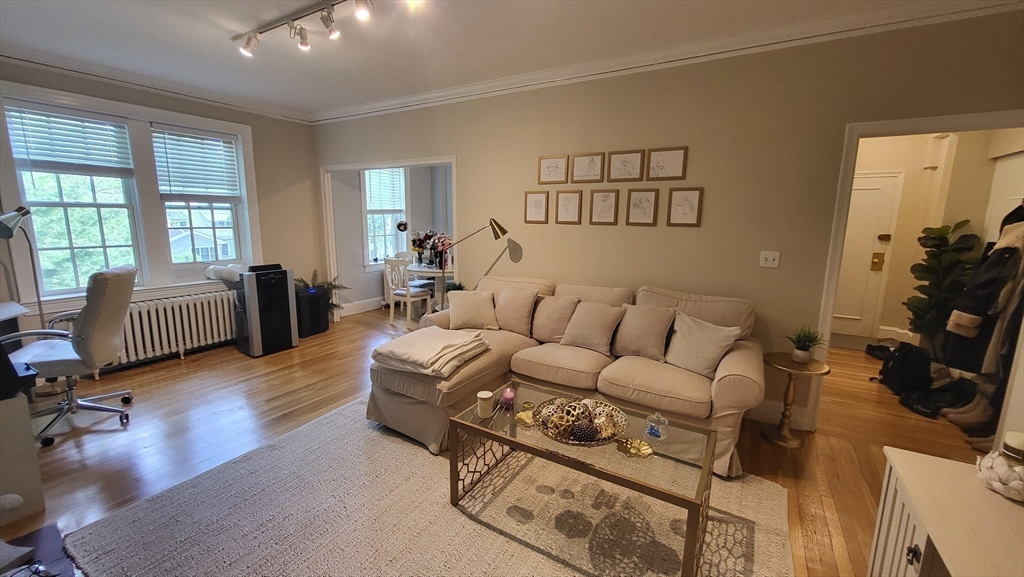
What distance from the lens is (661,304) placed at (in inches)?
114

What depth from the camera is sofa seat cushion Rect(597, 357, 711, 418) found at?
2.19 metres

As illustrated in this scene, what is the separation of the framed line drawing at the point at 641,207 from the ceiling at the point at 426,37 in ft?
3.02

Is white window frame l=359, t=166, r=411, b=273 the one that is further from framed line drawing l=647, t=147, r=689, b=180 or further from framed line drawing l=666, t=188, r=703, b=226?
framed line drawing l=666, t=188, r=703, b=226

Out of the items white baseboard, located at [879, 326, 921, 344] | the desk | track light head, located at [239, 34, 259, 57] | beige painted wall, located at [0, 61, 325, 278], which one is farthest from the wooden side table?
beige painted wall, located at [0, 61, 325, 278]

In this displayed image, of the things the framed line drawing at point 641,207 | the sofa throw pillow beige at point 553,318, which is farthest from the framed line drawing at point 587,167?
the sofa throw pillow beige at point 553,318

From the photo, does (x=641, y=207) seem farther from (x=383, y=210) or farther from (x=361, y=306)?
(x=361, y=306)

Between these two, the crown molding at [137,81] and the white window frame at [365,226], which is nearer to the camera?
the crown molding at [137,81]

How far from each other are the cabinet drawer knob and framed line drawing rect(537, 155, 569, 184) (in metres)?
2.91

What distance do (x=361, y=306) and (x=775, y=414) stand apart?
202 inches

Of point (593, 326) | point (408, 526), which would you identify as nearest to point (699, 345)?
point (593, 326)

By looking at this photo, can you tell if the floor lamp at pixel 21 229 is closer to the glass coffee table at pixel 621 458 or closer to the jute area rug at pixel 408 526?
the jute area rug at pixel 408 526

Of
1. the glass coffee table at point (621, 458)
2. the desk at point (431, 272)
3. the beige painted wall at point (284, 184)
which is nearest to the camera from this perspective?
the glass coffee table at point (621, 458)

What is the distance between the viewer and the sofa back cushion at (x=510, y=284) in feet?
11.3

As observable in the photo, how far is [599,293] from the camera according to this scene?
318 centimetres
